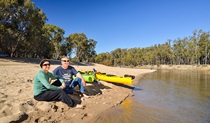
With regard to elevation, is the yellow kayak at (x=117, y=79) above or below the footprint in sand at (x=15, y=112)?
above

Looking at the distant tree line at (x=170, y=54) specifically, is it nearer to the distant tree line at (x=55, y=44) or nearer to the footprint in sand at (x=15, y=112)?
the distant tree line at (x=55, y=44)

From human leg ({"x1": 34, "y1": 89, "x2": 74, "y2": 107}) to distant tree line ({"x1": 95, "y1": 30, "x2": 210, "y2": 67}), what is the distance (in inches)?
2496

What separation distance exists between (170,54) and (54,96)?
89.2 metres

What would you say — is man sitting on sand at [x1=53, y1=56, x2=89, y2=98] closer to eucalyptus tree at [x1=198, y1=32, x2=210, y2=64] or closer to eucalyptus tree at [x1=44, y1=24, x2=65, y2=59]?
eucalyptus tree at [x1=44, y1=24, x2=65, y2=59]

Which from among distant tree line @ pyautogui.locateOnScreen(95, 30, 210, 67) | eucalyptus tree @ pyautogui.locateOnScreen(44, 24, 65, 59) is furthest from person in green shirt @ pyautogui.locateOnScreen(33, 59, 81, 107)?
distant tree line @ pyautogui.locateOnScreen(95, 30, 210, 67)

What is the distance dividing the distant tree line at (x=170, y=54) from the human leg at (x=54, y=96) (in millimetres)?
63404

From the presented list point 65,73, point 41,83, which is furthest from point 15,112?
point 65,73

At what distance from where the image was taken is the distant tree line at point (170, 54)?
7138cm

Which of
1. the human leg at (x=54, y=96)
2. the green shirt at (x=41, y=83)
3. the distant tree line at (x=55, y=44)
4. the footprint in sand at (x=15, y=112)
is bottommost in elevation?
the footprint in sand at (x=15, y=112)

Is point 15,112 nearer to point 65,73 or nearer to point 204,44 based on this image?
point 65,73

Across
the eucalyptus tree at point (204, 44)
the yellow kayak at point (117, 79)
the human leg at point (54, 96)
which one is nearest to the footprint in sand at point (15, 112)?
the human leg at point (54, 96)

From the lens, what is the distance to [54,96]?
5719 mm

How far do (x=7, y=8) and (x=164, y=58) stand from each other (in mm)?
87384

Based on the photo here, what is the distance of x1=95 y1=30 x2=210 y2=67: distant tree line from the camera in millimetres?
71375
